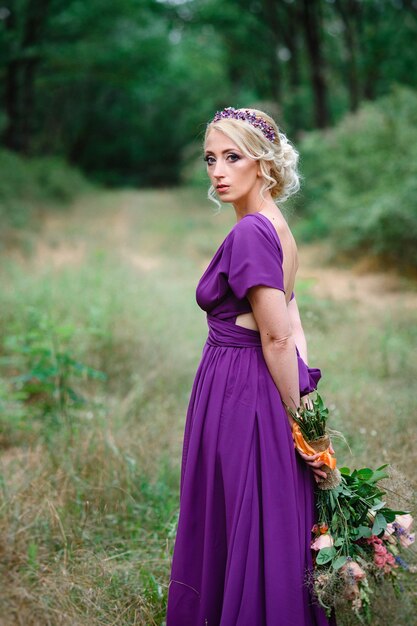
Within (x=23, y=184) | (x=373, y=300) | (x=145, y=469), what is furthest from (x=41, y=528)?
(x=23, y=184)

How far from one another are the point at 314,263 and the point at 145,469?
29.0ft

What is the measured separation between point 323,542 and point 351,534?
0.12 meters

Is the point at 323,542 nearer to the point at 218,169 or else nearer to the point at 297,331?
the point at 297,331

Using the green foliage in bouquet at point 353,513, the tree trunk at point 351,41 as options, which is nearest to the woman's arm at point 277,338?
the green foliage in bouquet at point 353,513

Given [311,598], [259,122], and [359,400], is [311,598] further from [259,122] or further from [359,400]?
[359,400]

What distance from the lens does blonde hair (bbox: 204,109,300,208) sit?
2307mm

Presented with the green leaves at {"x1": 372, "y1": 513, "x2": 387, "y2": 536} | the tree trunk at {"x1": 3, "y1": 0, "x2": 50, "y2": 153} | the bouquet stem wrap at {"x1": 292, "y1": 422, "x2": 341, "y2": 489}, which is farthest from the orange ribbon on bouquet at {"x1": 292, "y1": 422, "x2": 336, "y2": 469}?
the tree trunk at {"x1": 3, "y1": 0, "x2": 50, "y2": 153}

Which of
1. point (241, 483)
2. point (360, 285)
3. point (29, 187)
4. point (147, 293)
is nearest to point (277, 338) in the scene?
point (241, 483)

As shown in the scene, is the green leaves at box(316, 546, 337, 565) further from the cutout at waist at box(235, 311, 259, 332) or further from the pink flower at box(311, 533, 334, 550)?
the cutout at waist at box(235, 311, 259, 332)

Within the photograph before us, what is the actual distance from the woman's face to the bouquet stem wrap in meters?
0.88

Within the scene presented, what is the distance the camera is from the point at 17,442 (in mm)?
4523

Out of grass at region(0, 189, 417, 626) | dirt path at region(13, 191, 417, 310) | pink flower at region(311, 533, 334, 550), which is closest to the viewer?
pink flower at region(311, 533, 334, 550)

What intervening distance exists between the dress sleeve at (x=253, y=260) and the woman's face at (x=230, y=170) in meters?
0.19

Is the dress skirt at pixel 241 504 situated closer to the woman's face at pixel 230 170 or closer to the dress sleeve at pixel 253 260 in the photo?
the dress sleeve at pixel 253 260
